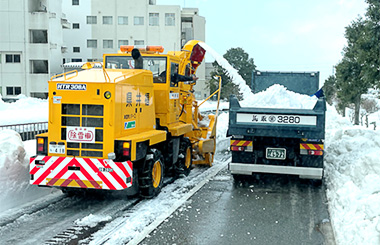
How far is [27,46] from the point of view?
40.9 metres

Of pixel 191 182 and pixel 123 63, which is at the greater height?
pixel 123 63

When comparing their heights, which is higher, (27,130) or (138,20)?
(138,20)

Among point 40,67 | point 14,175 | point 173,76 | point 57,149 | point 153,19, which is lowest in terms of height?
point 14,175

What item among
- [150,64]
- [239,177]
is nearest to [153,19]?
[150,64]

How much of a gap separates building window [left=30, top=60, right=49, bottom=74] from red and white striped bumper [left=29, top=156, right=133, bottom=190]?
36966 mm

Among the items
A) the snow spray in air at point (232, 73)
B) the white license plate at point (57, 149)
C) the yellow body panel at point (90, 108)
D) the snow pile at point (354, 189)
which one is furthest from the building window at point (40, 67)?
the white license plate at point (57, 149)

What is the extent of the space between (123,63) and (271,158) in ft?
13.7

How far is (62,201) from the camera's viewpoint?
27.2 feet

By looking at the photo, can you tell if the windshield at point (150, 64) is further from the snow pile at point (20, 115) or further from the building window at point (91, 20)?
the building window at point (91, 20)

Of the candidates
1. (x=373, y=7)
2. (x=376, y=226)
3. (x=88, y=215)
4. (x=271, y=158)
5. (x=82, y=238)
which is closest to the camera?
(x=376, y=226)

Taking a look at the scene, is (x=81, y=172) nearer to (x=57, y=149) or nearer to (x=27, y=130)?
(x=57, y=149)

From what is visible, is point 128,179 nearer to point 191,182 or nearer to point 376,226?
point 191,182

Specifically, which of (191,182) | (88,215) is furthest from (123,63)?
(88,215)

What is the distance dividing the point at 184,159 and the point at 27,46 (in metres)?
35.0
